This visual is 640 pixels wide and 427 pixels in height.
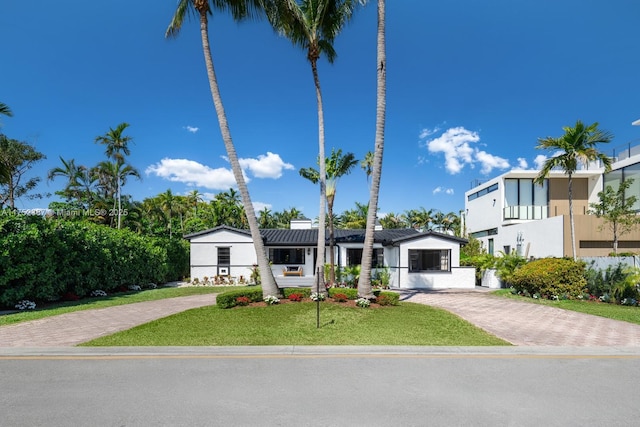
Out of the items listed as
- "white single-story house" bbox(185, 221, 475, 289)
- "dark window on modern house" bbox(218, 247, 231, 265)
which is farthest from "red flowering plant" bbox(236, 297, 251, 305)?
"dark window on modern house" bbox(218, 247, 231, 265)

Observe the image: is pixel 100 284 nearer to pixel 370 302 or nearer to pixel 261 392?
pixel 370 302

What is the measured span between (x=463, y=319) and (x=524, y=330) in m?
1.68

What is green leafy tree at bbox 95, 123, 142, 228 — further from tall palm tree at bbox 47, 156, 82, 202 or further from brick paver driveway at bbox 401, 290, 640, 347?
brick paver driveway at bbox 401, 290, 640, 347

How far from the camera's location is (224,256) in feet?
79.4

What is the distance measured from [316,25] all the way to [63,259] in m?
13.6

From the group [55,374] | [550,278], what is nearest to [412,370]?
[55,374]

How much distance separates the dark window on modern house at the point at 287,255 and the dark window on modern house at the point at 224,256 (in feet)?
9.52

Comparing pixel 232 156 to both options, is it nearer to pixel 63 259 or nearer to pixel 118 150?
pixel 63 259

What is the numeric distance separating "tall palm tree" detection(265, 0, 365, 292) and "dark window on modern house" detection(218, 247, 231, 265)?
12111mm

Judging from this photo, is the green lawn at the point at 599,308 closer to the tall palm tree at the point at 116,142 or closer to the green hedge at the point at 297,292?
the green hedge at the point at 297,292

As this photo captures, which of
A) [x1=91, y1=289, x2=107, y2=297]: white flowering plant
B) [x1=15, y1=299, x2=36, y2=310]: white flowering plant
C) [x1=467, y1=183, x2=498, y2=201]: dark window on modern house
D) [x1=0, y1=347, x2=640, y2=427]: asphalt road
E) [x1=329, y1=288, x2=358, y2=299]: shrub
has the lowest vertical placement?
[x1=91, y1=289, x2=107, y2=297]: white flowering plant

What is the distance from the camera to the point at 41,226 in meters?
13.0

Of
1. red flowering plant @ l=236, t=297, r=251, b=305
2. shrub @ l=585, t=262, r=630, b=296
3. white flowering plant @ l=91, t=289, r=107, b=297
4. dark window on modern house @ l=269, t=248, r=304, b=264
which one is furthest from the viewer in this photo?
dark window on modern house @ l=269, t=248, r=304, b=264

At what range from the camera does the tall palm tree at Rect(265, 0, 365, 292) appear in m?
12.9
